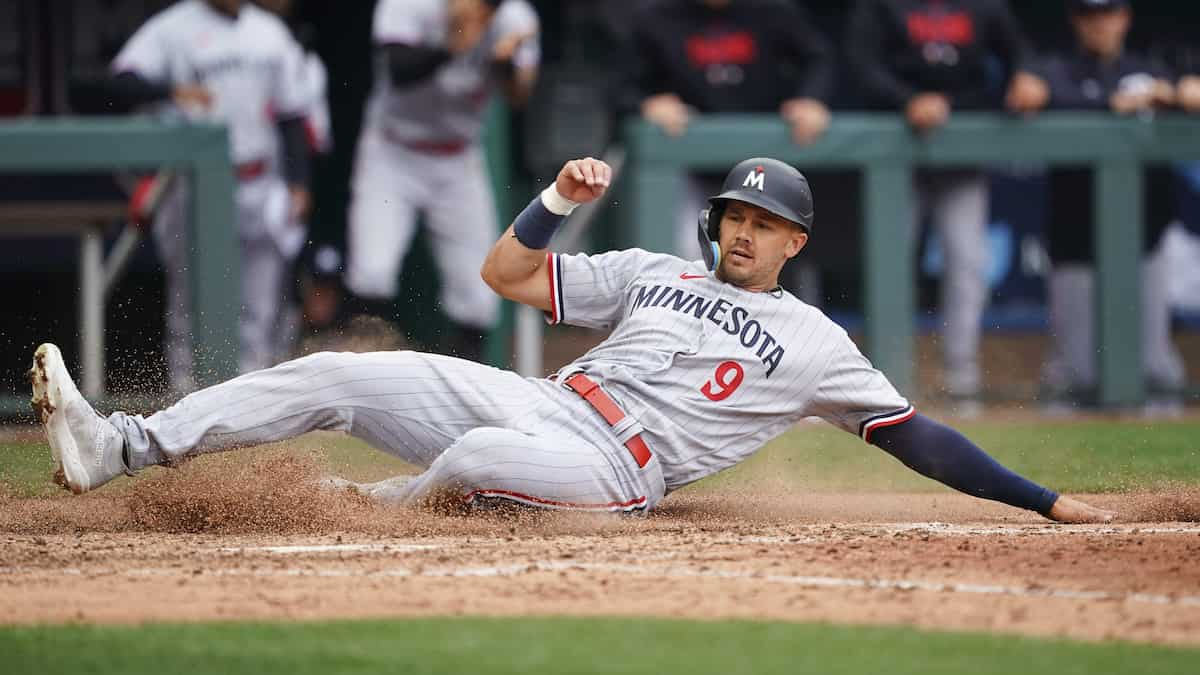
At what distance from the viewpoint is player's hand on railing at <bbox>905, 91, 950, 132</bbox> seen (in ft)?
28.7

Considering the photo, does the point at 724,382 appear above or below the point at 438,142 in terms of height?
below

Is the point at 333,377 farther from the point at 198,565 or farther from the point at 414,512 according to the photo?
the point at 198,565

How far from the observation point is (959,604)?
376cm

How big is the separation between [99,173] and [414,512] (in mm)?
4860

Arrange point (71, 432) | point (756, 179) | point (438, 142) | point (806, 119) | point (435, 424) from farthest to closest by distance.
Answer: point (438, 142)
point (806, 119)
point (756, 179)
point (435, 424)
point (71, 432)

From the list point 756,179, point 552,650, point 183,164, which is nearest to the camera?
point 552,650

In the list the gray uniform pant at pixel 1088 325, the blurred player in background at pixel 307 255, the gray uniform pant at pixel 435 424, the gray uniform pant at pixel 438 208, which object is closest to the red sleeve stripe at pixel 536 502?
the gray uniform pant at pixel 435 424

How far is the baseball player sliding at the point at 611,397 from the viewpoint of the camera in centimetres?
474

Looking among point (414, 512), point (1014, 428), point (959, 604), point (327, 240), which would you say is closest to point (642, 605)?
point (959, 604)

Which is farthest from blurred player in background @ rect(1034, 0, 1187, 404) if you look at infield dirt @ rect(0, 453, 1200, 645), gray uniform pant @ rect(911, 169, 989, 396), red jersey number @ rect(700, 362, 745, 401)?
red jersey number @ rect(700, 362, 745, 401)

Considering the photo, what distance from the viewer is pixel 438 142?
8.98 metres

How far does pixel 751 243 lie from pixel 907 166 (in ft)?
13.2

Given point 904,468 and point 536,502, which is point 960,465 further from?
point 904,468

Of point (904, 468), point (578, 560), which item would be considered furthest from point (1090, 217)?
point (578, 560)
